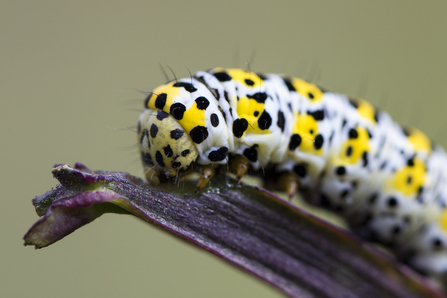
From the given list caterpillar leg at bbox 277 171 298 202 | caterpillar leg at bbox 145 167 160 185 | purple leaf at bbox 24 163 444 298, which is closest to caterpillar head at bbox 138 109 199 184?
caterpillar leg at bbox 145 167 160 185

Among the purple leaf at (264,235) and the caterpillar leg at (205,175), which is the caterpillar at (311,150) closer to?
the caterpillar leg at (205,175)

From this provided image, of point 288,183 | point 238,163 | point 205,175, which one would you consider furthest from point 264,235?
point 288,183

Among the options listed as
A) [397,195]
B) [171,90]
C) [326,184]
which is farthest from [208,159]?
[397,195]

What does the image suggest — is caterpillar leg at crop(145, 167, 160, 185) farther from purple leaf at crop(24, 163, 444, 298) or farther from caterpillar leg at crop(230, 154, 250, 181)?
caterpillar leg at crop(230, 154, 250, 181)

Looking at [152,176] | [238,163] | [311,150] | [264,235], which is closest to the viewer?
[264,235]

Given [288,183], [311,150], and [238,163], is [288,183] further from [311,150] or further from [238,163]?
[238,163]

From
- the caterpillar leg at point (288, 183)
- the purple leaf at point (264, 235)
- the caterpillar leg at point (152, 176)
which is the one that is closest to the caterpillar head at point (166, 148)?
the caterpillar leg at point (152, 176)

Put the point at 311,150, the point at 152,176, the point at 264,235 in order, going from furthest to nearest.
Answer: the point at 311,150
the point at 152,176
the point at 264,235
